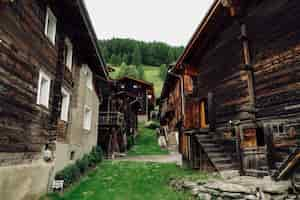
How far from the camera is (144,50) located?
98750mm

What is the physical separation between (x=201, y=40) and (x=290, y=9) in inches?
182

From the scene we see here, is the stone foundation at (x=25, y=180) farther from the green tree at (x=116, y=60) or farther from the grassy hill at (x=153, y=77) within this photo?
the green tree at (x=116, y=60)

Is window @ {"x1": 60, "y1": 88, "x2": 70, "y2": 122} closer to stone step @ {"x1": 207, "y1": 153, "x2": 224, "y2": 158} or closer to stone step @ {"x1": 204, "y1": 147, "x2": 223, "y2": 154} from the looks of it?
stone step @ {"x1": 204, "y1": 147, "x2": 223, "y2": 154}

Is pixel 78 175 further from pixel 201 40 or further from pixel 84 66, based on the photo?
Result: pixel 201 40

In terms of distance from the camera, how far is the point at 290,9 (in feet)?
23.1

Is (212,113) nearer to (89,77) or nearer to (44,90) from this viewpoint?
(44,90)

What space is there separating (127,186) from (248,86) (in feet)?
20.0

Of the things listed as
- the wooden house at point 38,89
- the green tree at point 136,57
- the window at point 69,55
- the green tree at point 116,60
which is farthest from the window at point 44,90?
the green tree at point 136,57

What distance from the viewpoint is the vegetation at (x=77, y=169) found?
9502mm

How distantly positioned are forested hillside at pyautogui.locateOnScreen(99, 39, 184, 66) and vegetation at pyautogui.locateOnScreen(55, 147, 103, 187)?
77986 millimetres

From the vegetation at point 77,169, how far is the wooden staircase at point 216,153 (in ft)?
18.9

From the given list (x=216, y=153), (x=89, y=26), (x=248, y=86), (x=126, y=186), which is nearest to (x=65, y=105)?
(x=89, y=26)

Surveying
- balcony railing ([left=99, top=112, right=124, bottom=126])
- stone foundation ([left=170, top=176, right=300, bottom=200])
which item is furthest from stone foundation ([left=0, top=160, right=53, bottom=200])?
balcony railing ([left=99, top=112, right=124, bottom=126])

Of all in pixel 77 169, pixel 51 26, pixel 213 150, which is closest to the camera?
pixel 51 26
